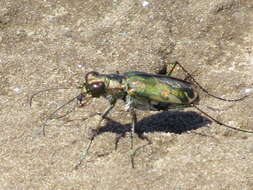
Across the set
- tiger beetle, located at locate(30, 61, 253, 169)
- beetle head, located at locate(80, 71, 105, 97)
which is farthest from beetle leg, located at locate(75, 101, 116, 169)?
beetle head, located at locate(80, 71, 105, 97)

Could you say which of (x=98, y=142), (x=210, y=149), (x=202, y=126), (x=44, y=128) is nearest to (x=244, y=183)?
(x=210, y=149)

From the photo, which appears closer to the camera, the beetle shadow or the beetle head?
the beetle head

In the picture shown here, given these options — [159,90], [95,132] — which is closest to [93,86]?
[95,132]

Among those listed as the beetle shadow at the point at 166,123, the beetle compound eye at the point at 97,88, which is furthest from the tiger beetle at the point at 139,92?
the beetle shadow at the point at 166,123

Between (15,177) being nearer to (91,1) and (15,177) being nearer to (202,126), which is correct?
(202,126)

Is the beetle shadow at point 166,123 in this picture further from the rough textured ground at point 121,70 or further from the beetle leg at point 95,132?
the beetle leg at point 95,132

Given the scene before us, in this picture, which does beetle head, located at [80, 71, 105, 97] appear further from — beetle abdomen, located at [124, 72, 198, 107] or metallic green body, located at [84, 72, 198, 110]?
beetle abdomen, located at [124, 72, 198, 107]

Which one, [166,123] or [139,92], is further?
[166,123]

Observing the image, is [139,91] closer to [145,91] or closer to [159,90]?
[145,91]
